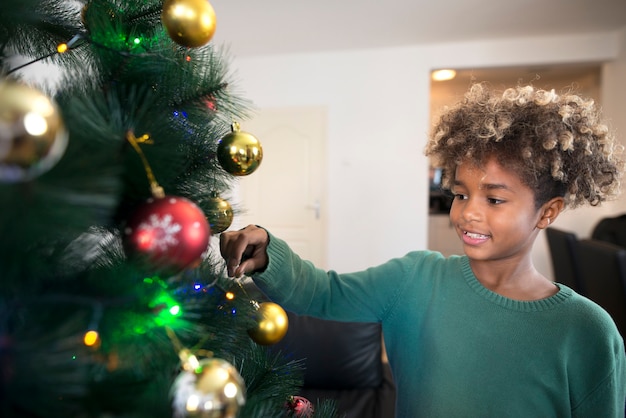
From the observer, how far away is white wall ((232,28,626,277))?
3.72 m

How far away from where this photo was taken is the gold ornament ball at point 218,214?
489 mm

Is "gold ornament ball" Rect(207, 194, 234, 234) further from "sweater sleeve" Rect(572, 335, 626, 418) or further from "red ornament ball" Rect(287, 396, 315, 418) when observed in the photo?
"sweater sleeve" Rect(572, 335, 626, 418)

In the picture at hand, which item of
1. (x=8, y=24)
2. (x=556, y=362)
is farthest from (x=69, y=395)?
(x=556, y=362)

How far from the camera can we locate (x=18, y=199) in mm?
216

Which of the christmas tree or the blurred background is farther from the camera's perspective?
the blurred background

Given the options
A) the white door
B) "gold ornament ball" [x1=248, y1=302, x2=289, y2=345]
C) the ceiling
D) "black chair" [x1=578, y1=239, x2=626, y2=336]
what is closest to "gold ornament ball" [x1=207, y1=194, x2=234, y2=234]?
"gold ornament ball" [x1=248, y1=302, x2=289, y2=345]

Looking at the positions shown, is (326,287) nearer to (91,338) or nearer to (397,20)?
(91,338)

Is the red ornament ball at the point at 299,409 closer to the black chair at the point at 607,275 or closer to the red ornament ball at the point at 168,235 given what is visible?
the red ornament ball at the point at 168,235

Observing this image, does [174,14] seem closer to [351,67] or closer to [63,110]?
[63,110]

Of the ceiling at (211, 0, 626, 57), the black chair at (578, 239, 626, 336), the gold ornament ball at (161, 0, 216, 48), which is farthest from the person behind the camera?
the ceiling at (211, 0, 626, 57)

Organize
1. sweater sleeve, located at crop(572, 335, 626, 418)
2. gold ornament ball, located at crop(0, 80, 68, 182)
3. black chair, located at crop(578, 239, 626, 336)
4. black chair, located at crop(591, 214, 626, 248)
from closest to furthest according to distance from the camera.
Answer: gold ornament ball, located at crop(0, 80, 68, 182)
sweater sleeve, located at crop(572, 335, 626, 418)
black chair, located at crop(578, 239, 626, 336)
black chair, located at crop(591, 214, 626, 248)

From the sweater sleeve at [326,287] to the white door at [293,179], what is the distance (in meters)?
3.08

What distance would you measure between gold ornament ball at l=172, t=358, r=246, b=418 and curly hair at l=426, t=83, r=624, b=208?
662 millimetres

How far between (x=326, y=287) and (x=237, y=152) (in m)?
0.41
